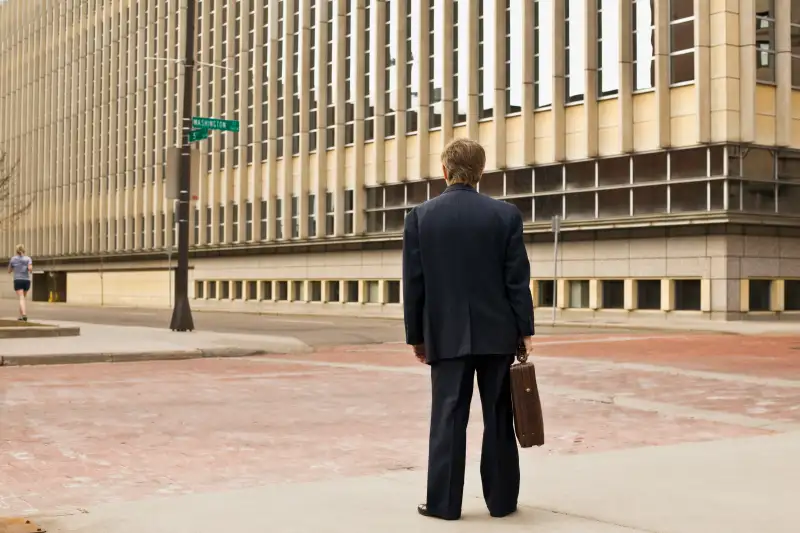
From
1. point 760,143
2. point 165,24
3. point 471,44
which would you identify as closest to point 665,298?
point 760,143

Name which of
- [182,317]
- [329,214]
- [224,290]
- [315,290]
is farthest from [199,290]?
[182,317]

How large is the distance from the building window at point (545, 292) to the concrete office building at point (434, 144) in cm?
7

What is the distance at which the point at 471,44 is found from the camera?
1676 inches

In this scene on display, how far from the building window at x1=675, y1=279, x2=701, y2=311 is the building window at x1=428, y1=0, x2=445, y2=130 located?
13.1 m

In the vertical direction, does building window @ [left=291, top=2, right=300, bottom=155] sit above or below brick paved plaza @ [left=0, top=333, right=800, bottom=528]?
above

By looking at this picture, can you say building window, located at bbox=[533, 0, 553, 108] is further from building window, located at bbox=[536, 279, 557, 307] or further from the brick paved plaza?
the brick paved plaza

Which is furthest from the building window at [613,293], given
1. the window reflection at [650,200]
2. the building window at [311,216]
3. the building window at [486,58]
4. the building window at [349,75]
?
the building window at [311,216]

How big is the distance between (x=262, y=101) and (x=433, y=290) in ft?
169

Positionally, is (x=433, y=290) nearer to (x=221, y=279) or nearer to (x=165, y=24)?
(x=221, y=279)

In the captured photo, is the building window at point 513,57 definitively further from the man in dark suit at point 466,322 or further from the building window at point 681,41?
the man in dark suit at point 466,322

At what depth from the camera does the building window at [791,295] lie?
35719mm

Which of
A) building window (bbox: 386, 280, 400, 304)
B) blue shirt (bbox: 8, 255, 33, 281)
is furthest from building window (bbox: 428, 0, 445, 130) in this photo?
blue shirt (bbox: 8, 255, 33, 281)

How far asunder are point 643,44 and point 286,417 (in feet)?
92.8

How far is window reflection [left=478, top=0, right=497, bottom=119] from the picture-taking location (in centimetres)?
4184
